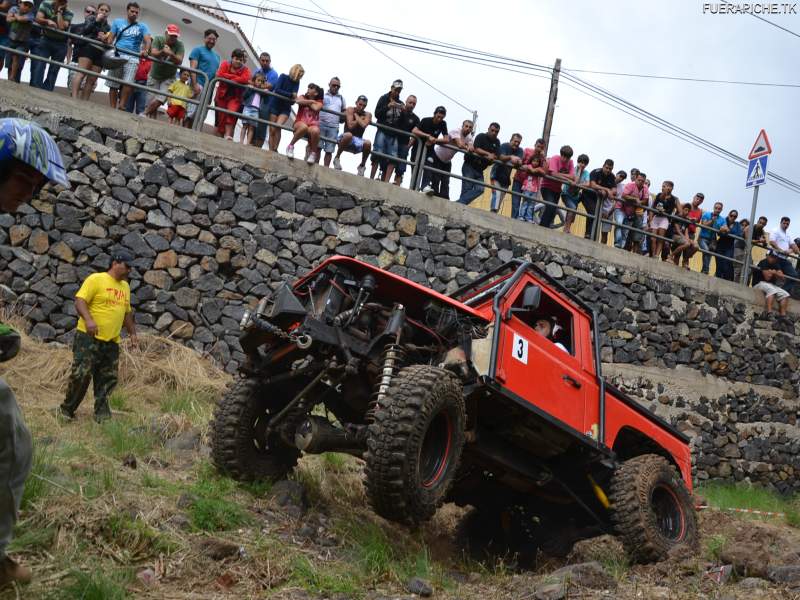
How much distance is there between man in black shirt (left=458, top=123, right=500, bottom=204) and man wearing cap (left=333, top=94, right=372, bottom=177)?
175cm

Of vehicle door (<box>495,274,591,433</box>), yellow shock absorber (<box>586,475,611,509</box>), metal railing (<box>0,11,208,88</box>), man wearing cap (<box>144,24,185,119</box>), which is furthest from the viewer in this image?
man wearing cap (<box>144,24,185,119</box>)

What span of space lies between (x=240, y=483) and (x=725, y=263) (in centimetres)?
1183

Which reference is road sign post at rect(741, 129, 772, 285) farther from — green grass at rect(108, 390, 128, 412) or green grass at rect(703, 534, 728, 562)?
green grass at rect(108, 390, 128, 412)

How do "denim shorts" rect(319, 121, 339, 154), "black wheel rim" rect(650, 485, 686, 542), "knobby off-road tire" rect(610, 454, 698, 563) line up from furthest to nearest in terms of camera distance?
"denim shorts" rect(319, 121, 339, 154), "black wheel rim" rect(650, 485, 686, 542), "knobby off-road tire" rect(610, 454, 698, 563)

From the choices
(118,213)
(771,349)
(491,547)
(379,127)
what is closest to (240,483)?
(491,547)

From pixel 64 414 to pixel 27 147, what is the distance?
5376 millimetres

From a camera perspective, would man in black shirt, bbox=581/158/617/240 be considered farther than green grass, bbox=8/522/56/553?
Yes

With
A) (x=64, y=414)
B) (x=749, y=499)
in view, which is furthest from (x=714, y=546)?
(x=64, y=414)

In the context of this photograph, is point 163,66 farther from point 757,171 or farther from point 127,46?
point 757,171

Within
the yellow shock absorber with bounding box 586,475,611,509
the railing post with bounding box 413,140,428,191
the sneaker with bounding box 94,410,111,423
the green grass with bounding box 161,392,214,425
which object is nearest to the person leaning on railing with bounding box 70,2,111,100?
the railing post with bounding box 413,140,428,191

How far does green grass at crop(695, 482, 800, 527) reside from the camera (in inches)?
431

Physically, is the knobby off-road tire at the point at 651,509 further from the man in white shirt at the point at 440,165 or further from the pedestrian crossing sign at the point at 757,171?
the pedestrian crossing sign at the point at 757,171

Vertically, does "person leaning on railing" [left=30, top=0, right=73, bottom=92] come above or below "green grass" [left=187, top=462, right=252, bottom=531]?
above

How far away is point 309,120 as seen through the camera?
1195 centimetres
